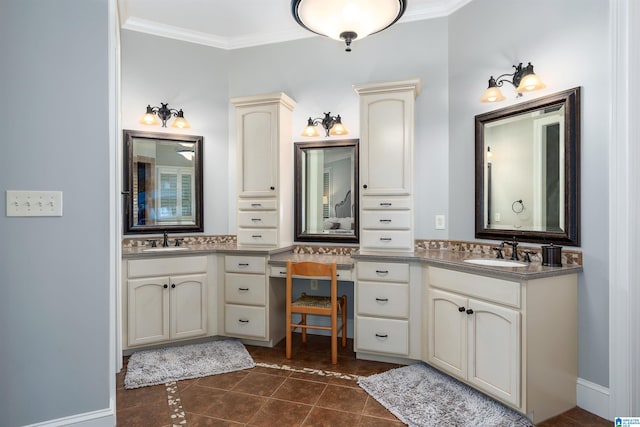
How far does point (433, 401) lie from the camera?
2.20 meters

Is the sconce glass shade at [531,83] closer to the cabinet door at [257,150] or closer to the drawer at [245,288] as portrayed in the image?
the cabinet door at [257,150]

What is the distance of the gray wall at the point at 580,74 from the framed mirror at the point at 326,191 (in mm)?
1061

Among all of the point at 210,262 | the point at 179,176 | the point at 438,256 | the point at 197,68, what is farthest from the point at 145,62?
the point at 438,256

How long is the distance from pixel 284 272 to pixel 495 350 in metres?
1.68

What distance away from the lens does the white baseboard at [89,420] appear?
5.84 ft

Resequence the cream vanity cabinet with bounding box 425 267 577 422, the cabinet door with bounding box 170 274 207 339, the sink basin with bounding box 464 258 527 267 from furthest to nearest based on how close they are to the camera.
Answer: the cabinet door with bounding box 170 274 207 339 < the sink basin with bounding box 464 258 527 267 < the cream vanity cabinet with bounding box 425 267 577 422

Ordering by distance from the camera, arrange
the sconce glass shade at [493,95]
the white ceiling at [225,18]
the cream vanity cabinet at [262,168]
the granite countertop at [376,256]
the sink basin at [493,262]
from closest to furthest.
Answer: the granite countertop at [376,256] < the sink basin at [493,262] < the sconce glass shade at [493,95] < the white ceiling at [225,18] < the cream vanity cabinet at [262,168]

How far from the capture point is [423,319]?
2.67 meters

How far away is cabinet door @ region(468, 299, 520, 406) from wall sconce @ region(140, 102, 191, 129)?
2956 mm

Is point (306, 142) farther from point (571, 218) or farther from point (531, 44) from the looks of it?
point (571, 218)

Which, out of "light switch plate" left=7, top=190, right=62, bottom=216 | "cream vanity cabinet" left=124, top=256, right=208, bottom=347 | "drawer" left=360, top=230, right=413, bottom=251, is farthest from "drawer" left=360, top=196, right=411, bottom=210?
"light switch plate" left=7, top=190, right=62, bottom=216

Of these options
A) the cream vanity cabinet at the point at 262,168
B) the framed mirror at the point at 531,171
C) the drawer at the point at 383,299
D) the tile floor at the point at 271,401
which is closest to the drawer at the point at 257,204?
the cream vanity cabinet at the point at 262,168

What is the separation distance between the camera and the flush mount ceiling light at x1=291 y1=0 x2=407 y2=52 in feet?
5.33

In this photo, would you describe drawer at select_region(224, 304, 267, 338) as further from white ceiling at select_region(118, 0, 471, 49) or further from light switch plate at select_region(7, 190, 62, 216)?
white ceiling at select_region(118, 0, 471, 49)
